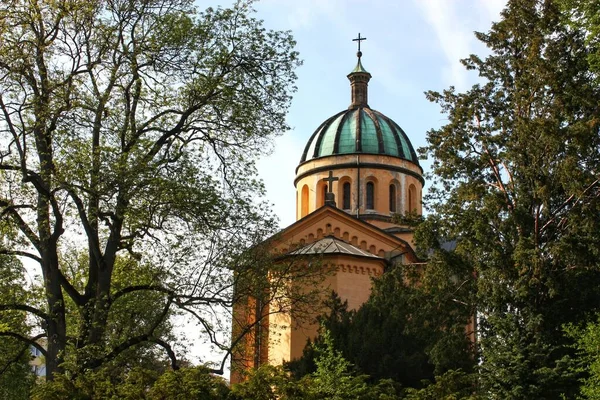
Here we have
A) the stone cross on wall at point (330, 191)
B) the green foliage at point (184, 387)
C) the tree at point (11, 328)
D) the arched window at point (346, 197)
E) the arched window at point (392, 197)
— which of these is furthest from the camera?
the arched window at point (392, 197)

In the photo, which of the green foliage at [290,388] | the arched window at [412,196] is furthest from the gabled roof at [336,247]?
the green foliage at [290,388]

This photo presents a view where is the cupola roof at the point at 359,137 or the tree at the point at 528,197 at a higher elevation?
the cupola roof at the point at 359,137

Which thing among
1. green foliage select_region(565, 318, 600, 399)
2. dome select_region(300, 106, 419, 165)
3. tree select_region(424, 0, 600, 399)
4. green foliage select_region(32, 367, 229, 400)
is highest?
dome select_region(300, 106, 419, 165)

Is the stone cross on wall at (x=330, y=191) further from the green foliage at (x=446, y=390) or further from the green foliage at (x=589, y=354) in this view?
the green foliage at (x=446, y=390)

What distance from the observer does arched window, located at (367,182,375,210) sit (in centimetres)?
3648

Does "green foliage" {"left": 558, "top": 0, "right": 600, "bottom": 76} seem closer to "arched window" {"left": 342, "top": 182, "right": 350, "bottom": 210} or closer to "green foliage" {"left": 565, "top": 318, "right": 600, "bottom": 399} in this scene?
"green foliage" {"left": 565, "top": 318, "right": 600, "bottom": 399}

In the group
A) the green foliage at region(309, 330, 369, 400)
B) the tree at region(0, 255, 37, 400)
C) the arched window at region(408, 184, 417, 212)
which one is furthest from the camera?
the arched window at region(408, 184, 417, 212)

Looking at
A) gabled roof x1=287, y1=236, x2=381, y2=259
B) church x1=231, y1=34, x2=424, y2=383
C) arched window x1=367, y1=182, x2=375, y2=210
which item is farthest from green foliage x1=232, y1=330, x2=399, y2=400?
arched window x1=367, y1=182, x2=375, y2=210

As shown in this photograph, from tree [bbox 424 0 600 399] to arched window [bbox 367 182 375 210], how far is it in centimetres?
1687

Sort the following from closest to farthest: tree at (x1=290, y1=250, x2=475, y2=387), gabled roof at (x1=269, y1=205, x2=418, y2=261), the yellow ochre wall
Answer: tree at (x1=290, y1=250, x2=475, y2=387), gabled roof at (x1=269, y1=205, x2=418, y2=261), the yellow ochre wall

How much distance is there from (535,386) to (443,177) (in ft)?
17.4

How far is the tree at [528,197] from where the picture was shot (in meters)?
16.8

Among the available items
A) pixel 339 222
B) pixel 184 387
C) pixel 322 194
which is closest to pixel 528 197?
pixel 184 387

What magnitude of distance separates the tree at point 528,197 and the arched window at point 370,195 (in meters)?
16.9
